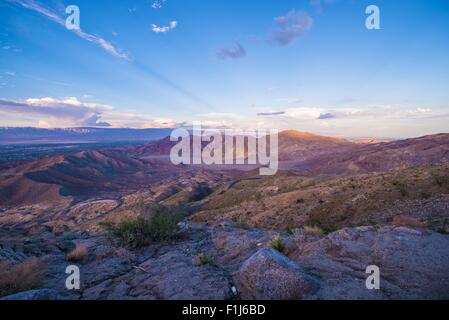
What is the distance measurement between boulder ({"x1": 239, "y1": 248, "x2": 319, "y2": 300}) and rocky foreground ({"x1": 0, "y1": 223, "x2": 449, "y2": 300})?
12 mm

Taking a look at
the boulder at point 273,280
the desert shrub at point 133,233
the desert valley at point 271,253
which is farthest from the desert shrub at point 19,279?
the boulder at point 273,280

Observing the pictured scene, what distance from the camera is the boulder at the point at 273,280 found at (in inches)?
144

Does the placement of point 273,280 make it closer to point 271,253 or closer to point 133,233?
point 271,253

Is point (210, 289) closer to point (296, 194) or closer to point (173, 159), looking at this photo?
point (296, 194)

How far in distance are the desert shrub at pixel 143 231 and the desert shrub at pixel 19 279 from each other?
103 inches

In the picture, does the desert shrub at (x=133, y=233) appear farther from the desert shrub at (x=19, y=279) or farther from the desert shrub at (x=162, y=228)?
the desert shrub at (x=19, y=279)

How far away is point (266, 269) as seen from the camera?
4.00 m

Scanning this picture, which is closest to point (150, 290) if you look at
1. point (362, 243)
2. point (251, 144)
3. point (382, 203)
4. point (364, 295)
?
point (364, 295)

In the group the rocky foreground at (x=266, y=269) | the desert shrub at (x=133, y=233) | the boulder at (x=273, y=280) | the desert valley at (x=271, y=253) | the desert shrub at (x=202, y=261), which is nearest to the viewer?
the boulder at (x=273, y=280)

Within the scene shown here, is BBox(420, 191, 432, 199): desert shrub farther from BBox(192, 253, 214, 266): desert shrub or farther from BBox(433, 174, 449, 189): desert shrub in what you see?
BBox(192, 253, 214, 266): desert shrub

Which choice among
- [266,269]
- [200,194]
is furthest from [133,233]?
[200,194]

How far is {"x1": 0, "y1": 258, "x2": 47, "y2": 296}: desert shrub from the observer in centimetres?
455

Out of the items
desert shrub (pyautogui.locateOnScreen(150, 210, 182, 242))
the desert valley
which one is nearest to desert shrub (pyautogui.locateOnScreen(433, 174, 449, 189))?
the desert valley
